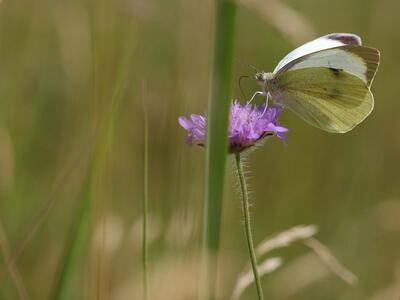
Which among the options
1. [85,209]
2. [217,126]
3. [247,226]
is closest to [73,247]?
[85,209]

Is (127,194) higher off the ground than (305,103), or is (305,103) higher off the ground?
(305,103)

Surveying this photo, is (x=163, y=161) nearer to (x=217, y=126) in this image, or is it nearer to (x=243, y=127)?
(x=243, y=127)

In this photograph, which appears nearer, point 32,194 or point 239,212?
point 32,194

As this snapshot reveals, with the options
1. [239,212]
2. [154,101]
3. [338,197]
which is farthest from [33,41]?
[338,197]

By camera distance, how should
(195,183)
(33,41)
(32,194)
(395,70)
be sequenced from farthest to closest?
(395,70)
(33,41)
(32,194)
(195,183)

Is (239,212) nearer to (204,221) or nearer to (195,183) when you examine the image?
(195,183)

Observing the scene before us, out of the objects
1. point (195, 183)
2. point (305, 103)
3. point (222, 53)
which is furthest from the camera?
point (305, 103)
